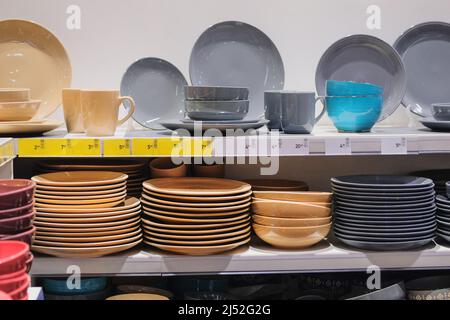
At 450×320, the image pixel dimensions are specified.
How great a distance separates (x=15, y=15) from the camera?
87.2 inches

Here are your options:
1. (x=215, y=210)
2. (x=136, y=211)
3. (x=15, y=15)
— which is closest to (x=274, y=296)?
(x=215, y=210)

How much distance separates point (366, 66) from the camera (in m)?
2.21

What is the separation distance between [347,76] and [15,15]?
1200mm

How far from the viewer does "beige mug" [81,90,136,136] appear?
1865 millimetres

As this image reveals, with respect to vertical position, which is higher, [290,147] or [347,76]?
[347,76]

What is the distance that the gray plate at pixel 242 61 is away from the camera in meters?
2.17

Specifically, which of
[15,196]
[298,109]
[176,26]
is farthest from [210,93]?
[15,196]

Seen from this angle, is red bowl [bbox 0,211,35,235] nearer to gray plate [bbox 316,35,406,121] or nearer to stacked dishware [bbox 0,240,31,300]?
stacked dishware [bbox 0,240,31,300]

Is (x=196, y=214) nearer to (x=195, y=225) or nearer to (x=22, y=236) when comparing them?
(x=195, y=225)

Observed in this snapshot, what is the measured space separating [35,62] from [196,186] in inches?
27.5

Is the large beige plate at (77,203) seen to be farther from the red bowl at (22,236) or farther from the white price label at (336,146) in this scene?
the white price label at (336,146)

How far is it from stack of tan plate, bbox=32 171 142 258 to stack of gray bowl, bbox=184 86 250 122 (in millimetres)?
318

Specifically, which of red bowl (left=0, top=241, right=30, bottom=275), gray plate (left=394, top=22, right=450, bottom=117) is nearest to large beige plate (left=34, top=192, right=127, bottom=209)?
red bowl (left=0, top=241, right=30, bottom=275)

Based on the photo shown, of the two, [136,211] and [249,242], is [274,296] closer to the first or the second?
[249,242]
